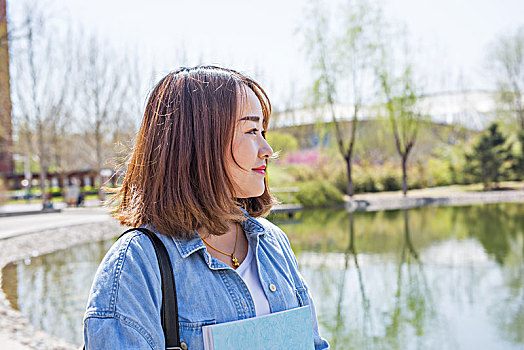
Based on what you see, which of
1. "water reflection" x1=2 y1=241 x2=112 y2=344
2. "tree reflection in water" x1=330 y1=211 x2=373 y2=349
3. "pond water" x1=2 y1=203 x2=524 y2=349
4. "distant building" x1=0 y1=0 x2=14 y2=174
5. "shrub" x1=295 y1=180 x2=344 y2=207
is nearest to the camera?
"tree reflection in water" x1=330 y1=211 x2=373 y2=349

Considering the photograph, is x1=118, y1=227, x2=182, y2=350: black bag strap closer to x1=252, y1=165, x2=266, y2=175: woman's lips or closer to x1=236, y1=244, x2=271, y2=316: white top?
x1=236, y1=244, x2=271, y2=316: white top

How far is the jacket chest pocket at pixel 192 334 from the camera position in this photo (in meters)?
1.02

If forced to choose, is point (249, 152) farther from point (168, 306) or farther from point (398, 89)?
point (398, 89)

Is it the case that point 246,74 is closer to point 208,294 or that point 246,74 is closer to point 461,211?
point 208,294

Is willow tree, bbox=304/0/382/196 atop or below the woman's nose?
atop

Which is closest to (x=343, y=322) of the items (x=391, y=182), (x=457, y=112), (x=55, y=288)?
(x=55, y=288)

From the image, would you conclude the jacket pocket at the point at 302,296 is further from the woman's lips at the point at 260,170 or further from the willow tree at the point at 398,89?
the willow tree at the point at 398,89

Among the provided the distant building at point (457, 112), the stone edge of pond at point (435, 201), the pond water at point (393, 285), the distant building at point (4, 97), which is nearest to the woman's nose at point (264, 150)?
the pond water at point (393, 285)

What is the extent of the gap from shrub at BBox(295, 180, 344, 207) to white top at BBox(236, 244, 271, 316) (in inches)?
723

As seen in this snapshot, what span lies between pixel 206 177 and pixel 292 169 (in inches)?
912

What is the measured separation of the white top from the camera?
1135 millimetres

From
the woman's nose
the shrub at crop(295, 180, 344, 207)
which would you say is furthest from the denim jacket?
the shrub at crop(295, 180, 344, 207)

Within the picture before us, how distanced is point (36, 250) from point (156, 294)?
33.3ft

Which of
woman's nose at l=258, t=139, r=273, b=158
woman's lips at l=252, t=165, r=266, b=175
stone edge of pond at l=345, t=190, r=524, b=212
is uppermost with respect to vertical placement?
woman's nose at l=258, t=139, r=273, b=158
